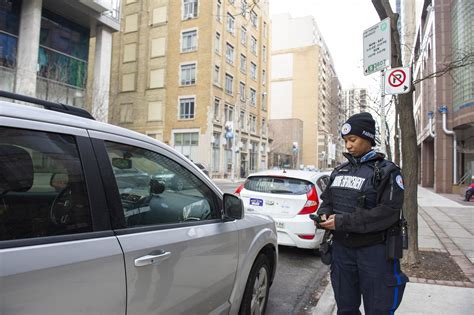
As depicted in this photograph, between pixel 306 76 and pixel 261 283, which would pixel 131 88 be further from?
pixel 306 76

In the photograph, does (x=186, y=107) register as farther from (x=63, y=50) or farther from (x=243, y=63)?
(x=63, y=50)

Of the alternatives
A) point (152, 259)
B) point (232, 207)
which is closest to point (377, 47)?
point (232, 207)

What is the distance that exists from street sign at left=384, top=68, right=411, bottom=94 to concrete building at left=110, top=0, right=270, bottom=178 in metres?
31.9

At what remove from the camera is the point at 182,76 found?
39.7 meters

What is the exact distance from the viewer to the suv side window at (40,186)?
1542mm

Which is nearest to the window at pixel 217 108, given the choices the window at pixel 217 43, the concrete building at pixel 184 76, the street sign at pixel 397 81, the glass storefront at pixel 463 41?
the concrete building at pixel 184 76

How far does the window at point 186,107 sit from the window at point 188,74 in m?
1.87

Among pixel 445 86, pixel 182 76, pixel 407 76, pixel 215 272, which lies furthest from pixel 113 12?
pixel 215 272

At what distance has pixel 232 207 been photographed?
112 inches

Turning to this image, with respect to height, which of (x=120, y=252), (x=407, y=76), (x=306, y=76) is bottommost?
(x=120, y=252)

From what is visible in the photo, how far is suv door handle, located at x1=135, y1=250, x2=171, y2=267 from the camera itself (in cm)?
190

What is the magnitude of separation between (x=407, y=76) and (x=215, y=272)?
3945 mm

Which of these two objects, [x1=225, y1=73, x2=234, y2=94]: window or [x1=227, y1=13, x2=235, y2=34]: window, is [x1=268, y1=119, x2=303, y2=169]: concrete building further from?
[x1=227, y1=13, x2=235, y2=34]: window

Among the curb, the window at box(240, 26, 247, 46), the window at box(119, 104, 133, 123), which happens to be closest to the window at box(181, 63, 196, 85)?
the window at box(119, 104, 133, 123)
